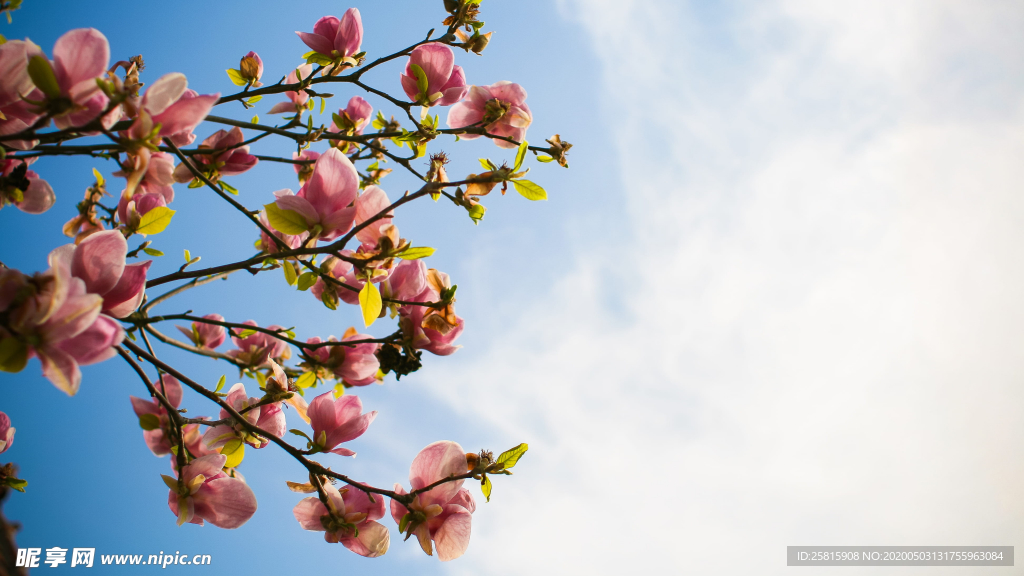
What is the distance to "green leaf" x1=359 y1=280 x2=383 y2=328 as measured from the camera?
2.82 ft

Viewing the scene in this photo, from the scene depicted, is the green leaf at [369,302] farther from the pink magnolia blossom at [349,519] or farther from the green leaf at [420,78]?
the green leaf at [420,78]

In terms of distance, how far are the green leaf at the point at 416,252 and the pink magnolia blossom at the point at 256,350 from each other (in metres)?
0.70

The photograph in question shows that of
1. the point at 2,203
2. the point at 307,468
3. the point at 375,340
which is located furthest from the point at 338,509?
the point at 2,203

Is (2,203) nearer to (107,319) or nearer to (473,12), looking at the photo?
(107,319)

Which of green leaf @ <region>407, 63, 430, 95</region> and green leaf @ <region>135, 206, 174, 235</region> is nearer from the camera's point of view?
green leaf @ <region>135, 206, 174, 235</region>

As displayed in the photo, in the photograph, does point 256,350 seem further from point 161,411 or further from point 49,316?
point 49,316

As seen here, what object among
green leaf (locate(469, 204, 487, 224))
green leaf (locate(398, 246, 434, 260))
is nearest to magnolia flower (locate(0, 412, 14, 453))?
green leaf (locate(398, 246, 434, 260))

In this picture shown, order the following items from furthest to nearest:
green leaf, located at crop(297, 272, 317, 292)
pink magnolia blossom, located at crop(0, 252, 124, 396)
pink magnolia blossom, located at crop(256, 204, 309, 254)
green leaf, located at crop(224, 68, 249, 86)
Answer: green leaf, located at crop(224, 68, 249, 86) → pink magnolia blossom, located at crop(256, 204, 309, 254) → green leaf, located at crop(297, 272, 317, 292) → pink magnolia blossom, located at crop(0, 252, 124, 396)

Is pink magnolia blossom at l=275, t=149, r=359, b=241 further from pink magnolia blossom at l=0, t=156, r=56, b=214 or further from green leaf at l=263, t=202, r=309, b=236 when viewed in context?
pink magnolia blossom at l=0, t=156, r=56, b=214

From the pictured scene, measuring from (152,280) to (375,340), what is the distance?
0.42m

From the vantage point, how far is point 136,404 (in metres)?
0.93

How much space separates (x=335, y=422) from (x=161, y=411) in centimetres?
36

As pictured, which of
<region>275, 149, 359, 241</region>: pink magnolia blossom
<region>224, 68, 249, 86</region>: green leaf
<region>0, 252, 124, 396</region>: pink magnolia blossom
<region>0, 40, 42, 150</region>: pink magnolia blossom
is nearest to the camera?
<region>0, 252, 124, 396</region>: pink magnolia blossom

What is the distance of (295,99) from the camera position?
1324 millimetres
